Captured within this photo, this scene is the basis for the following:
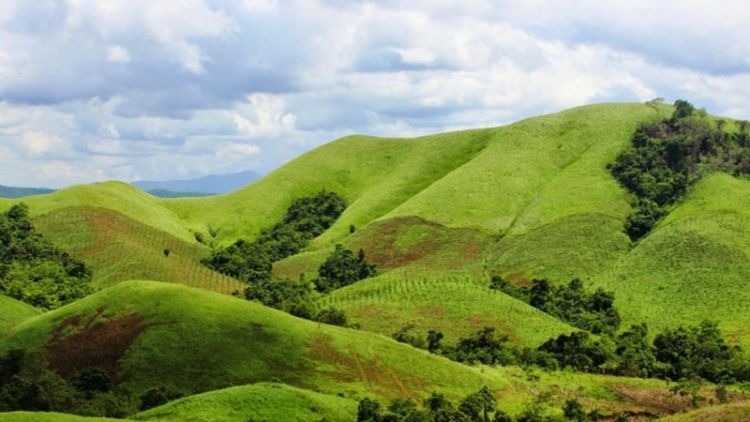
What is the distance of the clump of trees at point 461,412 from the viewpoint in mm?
78125

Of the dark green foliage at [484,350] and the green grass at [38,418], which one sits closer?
the green grass at [38,418]

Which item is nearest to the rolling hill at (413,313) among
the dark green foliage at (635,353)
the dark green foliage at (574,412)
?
the dark green foliage at (635,353)

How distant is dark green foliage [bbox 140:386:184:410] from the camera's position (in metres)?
87.8

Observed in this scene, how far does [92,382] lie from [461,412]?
147 feet

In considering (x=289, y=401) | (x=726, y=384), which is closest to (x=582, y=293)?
(x=726, y=384)

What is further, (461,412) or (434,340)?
(434,340)

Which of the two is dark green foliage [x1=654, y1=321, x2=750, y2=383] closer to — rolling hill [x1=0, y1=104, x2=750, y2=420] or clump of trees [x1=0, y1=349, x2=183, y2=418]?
rolling hill [x1=0, y1=104, x2=750, y2=420]

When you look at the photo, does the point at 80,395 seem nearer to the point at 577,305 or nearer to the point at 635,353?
the point at 635,353

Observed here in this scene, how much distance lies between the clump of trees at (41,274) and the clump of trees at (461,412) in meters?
96.8

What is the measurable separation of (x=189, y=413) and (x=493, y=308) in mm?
84499

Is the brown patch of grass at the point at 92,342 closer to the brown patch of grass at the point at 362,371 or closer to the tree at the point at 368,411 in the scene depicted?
the brown patch of grass at the point at 362,371

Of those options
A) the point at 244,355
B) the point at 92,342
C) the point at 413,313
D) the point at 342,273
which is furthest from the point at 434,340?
the point at 342,273

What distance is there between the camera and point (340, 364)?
103375 millimetres

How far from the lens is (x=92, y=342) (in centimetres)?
10838
